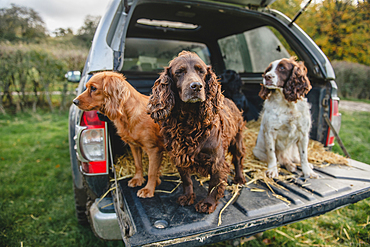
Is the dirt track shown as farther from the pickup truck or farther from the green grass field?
the pickup truck

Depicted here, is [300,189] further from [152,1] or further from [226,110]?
[152,1]

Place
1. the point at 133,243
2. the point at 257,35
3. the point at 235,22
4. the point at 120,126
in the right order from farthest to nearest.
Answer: the point at 257,35 → the point at 235,22 → the point at 120,126 → the point at 133,243

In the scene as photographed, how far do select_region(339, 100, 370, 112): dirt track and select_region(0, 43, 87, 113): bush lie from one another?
35.4ft

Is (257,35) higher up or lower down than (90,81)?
higher up

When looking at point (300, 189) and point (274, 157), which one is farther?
point (274, 157)

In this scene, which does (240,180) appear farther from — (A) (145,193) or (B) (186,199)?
(A) (145,193)

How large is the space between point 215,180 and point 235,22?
2879mm

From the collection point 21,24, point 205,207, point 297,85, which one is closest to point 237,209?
point 205,207

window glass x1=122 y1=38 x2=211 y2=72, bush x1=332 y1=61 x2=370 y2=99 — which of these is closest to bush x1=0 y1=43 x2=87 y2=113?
window glass x1=122 y1=38 x2=211 y2=72

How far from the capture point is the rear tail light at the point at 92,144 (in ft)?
6.29

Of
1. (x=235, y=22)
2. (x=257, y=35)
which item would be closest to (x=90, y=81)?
(x=235, y=22)

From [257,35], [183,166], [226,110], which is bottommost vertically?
[183,166]

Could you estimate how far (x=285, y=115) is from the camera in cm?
255

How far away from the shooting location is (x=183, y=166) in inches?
70.6
